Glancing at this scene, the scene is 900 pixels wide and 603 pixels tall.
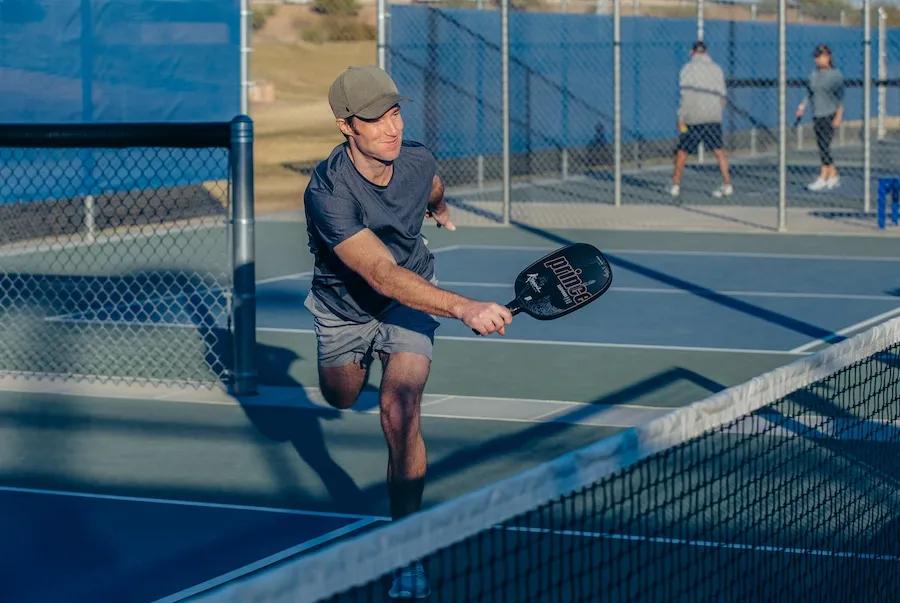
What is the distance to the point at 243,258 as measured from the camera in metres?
9.66

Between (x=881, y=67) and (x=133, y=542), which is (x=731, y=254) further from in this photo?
(x=881, y=67)

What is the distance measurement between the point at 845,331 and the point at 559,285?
21.1ft

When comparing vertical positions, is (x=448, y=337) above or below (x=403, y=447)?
below

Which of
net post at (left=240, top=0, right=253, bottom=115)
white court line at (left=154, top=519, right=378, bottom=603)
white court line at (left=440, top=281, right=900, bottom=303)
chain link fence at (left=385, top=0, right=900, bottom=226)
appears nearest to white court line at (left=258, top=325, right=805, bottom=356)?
white court line at (left=440, top=281, right=900, bottom=303)

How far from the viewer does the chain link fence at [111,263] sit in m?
10.1

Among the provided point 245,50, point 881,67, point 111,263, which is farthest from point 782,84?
point 881,67

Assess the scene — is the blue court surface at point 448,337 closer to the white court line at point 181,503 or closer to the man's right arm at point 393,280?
the white court line at point 181,503

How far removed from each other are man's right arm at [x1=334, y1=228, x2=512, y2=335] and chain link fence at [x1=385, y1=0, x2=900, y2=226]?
11782 millimetres

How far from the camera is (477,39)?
70.4ft

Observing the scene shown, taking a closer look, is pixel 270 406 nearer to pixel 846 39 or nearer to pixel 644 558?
pixel 644 558

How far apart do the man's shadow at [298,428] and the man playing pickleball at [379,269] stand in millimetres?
900

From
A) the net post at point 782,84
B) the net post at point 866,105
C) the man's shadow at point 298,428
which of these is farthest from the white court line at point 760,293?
the net post at point 866,105

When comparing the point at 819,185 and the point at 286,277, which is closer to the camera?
the point at 286,277

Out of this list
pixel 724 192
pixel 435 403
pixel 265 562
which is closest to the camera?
pixel 265 562
